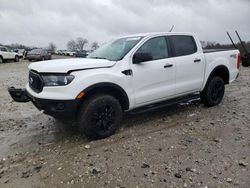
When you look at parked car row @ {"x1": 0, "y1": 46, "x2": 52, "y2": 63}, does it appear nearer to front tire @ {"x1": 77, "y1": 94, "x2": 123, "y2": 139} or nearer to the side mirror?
the side mirror

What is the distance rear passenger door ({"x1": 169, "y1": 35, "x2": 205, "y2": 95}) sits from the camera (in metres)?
5.50

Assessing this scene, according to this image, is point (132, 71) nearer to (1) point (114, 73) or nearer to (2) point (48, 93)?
(1) point (114, 73)

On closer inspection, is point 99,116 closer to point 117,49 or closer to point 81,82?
point 81,82

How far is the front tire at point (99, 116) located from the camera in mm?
4297

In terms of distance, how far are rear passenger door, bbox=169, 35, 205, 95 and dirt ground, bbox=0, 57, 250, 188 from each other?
26.7 inches

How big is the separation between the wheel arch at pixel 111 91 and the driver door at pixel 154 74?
0.78ft

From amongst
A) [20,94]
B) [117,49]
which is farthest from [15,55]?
[117,49]

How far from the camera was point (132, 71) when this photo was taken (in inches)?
185

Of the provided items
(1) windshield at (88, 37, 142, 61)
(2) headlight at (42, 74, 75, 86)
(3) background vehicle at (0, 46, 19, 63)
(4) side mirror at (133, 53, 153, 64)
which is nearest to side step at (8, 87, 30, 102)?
(2) headlight at (42, 74, 75, 86)

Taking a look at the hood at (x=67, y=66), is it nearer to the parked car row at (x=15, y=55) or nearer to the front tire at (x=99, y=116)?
the front tire at (x=99, y=116)

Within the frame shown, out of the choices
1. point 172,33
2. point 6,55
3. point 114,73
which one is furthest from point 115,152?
point 6,55

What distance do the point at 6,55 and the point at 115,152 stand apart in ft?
89.2

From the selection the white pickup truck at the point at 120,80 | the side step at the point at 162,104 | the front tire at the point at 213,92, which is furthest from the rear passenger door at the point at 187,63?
the front tire at the point at 213,92

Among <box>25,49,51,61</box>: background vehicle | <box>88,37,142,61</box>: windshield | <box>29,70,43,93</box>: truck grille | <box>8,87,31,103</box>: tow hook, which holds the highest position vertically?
<box>25,49,51,61</box>: background vehicle
